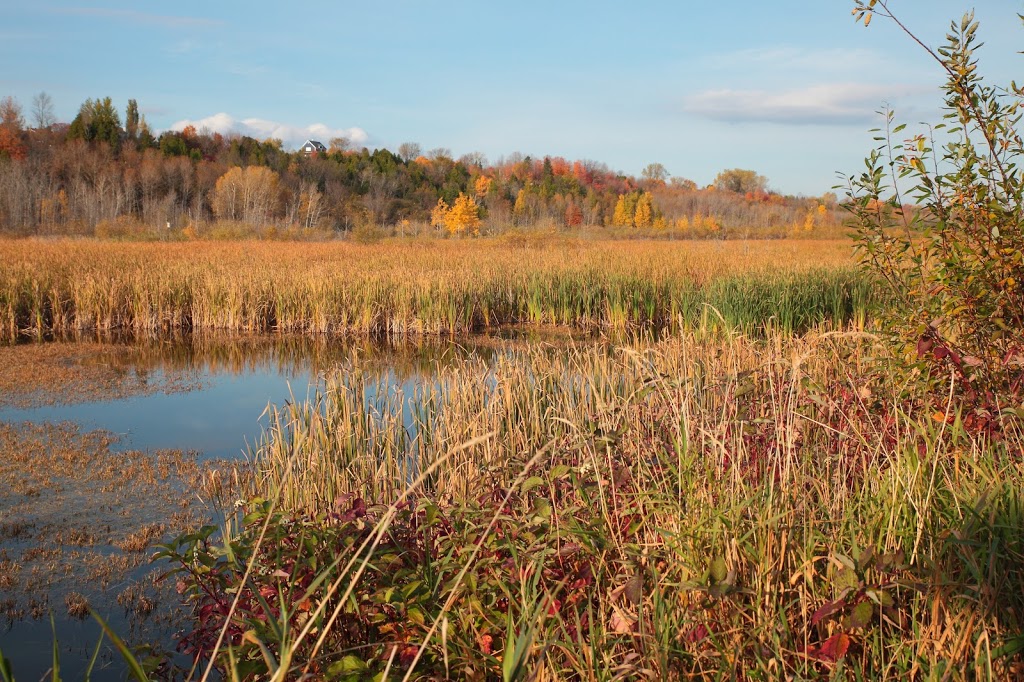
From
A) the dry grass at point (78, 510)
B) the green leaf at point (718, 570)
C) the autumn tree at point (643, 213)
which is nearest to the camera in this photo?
the green leaf at point (718, 570)

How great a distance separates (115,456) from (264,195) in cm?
4725

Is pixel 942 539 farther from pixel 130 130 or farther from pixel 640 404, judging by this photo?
pixel 130 130

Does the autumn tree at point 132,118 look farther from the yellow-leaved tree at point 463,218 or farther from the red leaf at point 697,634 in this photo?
the red leaf at point 697,634

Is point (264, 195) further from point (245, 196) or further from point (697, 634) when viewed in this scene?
point (697, 634)

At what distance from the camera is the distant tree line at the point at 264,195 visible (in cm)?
4562

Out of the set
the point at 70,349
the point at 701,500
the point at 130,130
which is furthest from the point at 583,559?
the point at 130,130

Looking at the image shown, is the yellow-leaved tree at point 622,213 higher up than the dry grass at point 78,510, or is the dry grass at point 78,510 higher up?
the yellow-leaved tree at point 622,213

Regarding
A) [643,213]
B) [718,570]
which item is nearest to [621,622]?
[718,570]

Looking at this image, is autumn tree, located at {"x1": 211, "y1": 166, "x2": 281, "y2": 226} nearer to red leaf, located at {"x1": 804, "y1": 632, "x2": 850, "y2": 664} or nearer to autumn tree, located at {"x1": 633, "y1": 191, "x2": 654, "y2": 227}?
autumn tree, located at {"x1": 633, "y1": 191, "x2": 654, "y2": 227}

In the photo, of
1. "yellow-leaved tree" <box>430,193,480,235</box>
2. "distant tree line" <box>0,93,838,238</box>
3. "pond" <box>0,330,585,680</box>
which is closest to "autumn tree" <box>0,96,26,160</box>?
"distant tree line" <box>0,93,838,238</box>

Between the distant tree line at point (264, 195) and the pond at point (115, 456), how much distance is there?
2719cm

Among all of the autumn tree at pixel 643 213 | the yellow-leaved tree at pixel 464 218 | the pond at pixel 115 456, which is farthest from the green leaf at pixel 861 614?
the autumn tree at pixel 643 213

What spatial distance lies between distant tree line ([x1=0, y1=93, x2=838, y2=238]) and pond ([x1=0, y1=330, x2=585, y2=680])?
27.2 m

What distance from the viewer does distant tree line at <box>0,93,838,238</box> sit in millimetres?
45625
